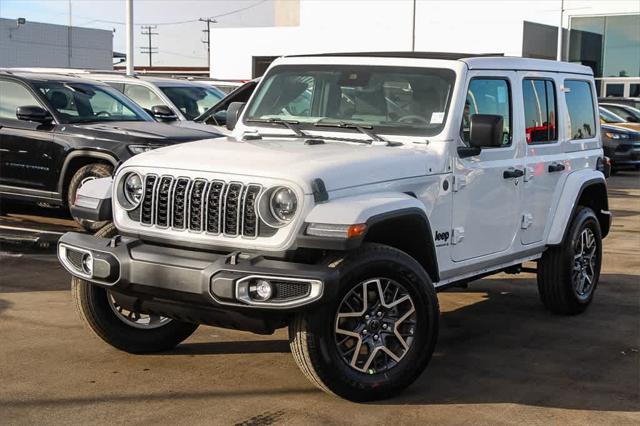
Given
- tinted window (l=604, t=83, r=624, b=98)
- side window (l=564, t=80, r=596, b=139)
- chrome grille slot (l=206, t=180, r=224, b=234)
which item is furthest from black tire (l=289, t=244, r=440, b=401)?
tinted window (l=604, t=83, r=624, b=98)

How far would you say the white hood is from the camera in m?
5.34

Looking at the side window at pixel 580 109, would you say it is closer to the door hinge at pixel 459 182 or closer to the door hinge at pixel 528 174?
the door hinge at pixel 528 174

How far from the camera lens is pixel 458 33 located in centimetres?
5125

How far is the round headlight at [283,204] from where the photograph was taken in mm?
5227

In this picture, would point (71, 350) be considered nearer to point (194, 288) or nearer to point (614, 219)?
point (194, 288)

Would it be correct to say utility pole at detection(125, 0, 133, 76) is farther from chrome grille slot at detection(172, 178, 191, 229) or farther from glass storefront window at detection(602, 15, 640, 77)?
glass storefront window at detection(602, 15, 640, 77)

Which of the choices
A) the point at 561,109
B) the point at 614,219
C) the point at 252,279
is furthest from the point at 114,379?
the point at 614,219

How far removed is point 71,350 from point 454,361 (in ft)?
8.26

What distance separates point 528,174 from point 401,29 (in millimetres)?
48254

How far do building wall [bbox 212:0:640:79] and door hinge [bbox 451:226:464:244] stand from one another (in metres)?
43.8

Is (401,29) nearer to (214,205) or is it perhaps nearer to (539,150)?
(539,150)

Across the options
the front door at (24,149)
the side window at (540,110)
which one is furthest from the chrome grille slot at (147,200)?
the front door at (24,149)

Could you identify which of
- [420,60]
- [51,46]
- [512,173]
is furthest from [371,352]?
[51,46]

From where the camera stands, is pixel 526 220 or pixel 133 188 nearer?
pixel 133 188
